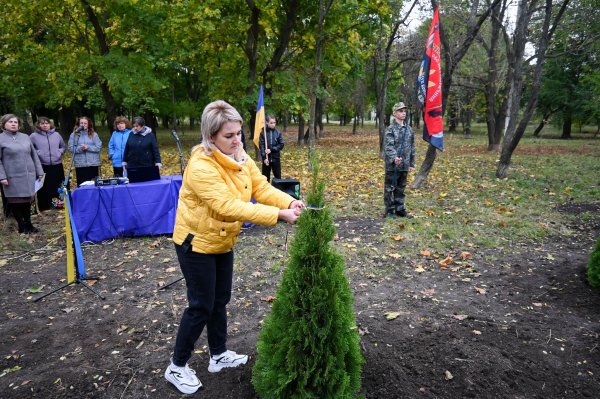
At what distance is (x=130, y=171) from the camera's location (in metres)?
6.99

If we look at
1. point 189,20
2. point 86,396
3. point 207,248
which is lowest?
point 86,396

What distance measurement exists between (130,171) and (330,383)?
5764 millimetres

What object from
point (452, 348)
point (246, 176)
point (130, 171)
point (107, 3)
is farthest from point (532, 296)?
point (107, 3)

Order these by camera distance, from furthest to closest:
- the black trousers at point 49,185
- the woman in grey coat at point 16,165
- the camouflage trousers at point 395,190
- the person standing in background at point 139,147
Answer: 1. the black trousers at point 49,185
2. the person standing in background at point 139,147
3. the camouflage trousers at point 395,190
4. the woman in grey coat at point 16,165

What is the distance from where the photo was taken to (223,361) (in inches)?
130

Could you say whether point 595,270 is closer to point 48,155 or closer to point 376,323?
point 376,323

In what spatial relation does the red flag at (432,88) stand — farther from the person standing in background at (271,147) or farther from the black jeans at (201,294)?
the black jeans at (201,294)

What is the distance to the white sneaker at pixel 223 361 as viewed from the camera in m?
3.28

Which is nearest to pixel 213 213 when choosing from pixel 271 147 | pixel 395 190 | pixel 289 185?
pixel 289 185

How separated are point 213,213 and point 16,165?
19.4ft

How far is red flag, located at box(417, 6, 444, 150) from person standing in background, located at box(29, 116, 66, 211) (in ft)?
25.6

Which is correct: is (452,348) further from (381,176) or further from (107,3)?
(107,3)

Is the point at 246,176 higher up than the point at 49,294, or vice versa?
the point at 246,176

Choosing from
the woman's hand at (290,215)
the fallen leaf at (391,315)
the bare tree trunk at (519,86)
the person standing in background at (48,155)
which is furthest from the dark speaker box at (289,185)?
the bare tree trunk at (519,86)
